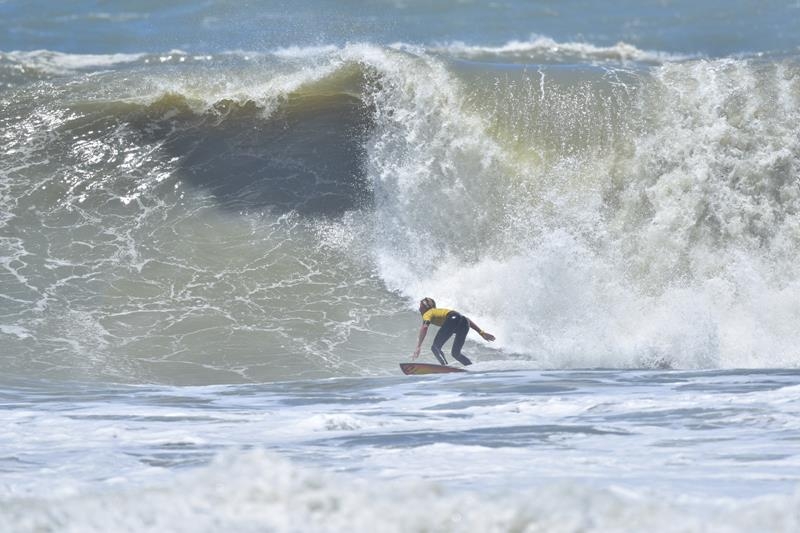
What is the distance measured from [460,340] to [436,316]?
370 mm

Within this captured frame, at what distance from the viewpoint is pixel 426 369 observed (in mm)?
11234

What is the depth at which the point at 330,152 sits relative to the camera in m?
16.4

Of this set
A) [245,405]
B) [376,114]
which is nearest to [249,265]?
[376,114]

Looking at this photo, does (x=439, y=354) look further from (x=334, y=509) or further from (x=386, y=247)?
(x=334, y=509)

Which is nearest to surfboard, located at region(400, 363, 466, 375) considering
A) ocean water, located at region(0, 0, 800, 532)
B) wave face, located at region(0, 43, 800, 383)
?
ocean water, located at region(0, 0, 800, 532)

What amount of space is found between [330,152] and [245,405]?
8.02 metres

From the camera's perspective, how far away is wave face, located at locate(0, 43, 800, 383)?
12789 mm

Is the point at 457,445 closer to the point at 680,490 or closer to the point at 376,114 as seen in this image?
the point at 680,490

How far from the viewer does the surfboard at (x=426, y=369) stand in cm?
1115

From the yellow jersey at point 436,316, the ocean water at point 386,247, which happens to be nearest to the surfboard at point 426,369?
the ocean water at point 386,247

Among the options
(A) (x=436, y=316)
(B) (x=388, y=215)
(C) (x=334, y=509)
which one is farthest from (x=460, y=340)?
(C) (x=334, y=509)

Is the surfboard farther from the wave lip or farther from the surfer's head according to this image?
the wave lip

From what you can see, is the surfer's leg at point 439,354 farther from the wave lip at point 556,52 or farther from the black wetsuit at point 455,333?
the wave lip at point 556,52

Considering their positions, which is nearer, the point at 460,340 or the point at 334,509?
the point at 334,509
